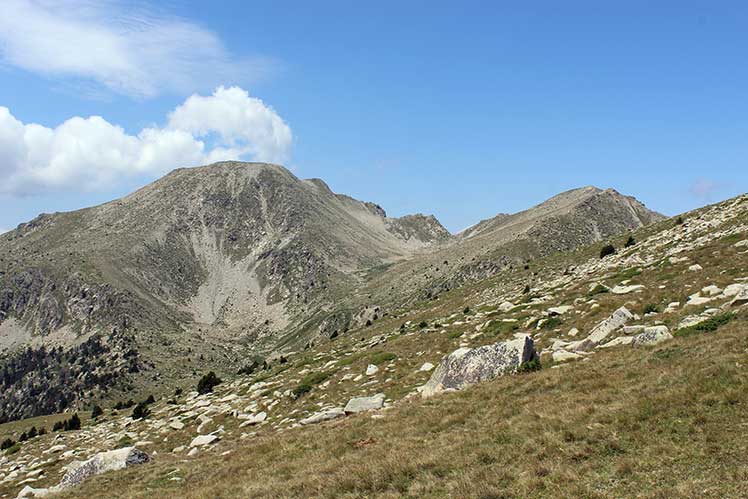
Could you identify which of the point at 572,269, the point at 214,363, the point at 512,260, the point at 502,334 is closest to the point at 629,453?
the point at 502,334

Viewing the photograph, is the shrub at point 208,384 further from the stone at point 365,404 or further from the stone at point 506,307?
the stone at point 506,307

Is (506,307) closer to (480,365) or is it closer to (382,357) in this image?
(382,357)

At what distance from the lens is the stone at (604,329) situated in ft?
70.4

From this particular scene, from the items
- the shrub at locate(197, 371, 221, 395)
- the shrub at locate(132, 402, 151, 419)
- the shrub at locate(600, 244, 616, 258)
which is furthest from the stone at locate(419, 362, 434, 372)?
the shrub at locate(600, 244, 616, 258)

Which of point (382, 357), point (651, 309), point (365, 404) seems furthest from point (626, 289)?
point (365, 404)

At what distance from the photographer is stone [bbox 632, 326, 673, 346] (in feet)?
60.3

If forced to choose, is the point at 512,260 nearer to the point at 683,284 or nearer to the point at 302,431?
the point at 683,284

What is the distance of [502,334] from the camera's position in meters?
28.1

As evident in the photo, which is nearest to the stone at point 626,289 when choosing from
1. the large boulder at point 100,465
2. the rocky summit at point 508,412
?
the rocky summit at point 508,412

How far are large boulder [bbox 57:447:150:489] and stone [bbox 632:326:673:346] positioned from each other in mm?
22824

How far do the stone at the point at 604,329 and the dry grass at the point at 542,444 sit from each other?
2433mm

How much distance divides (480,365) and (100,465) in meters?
17.7

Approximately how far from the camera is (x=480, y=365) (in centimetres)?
2089

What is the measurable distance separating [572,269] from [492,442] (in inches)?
1474
